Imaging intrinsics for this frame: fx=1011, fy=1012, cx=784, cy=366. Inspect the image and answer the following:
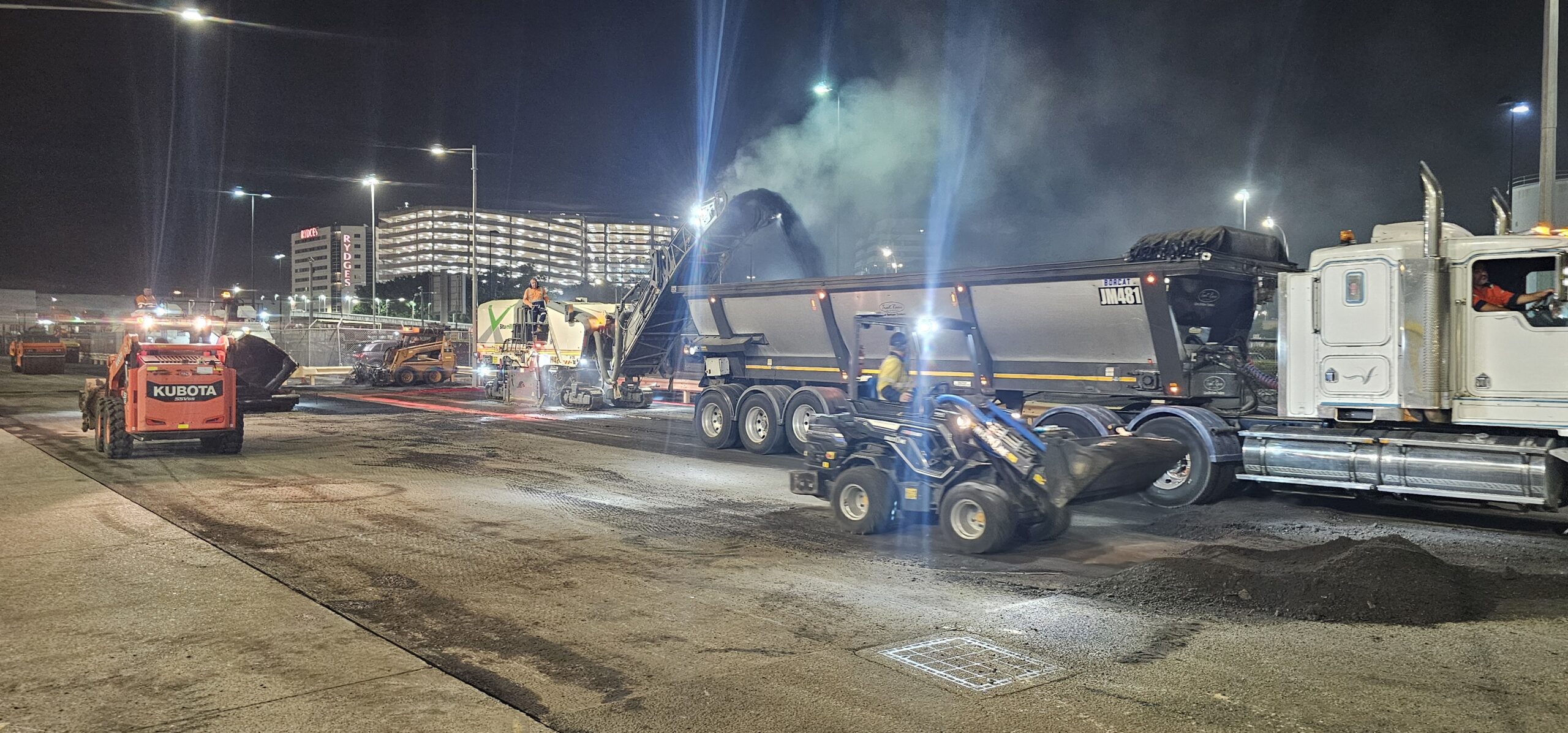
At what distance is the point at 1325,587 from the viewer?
22.4ft

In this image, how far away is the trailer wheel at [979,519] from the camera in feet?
26.8

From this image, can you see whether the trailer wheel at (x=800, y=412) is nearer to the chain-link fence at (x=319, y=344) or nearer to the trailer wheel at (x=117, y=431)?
the trailer wheel at (x=117, y=431)

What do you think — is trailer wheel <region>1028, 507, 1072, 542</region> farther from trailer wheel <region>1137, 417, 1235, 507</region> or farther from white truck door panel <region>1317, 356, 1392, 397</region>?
white truck door panel <region>1317, 356, 1392, 397</region>

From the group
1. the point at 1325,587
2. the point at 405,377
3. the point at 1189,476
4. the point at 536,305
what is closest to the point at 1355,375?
the point at 1189,476

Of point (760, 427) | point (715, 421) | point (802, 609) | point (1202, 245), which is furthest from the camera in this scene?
point (715, 421)

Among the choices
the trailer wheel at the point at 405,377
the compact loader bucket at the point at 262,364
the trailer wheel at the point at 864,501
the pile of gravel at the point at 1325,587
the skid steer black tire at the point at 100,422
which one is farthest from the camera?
the trailer wheel at the point at 405,377

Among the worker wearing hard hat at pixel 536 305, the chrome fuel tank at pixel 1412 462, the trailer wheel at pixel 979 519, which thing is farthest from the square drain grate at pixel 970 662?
the worker wearing hard hat at pixel 536 305

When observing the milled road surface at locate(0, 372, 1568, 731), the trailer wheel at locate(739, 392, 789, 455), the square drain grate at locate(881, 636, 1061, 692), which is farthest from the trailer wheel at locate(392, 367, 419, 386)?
the square drain grate at locate(881, 636, 1061, 692)

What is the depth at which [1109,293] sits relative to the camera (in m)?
11.6

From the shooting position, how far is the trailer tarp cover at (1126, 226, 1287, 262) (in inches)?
444

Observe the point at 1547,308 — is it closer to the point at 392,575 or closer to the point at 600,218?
the point at 392,575

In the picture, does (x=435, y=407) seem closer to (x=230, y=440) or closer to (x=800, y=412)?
(x=230, y=440)

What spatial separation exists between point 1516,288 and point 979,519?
5.71 m

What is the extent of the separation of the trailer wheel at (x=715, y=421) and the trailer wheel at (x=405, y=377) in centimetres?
2022
